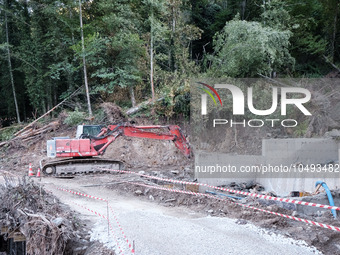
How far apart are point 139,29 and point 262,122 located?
981 cm

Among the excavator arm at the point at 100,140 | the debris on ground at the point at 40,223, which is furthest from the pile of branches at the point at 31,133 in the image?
the debris on ground at the point at 40,223

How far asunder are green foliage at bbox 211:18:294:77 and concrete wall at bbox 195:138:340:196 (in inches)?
236

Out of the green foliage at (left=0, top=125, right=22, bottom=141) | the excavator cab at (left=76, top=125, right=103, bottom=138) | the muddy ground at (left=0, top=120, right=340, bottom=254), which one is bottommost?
the muddy ground at (left=0, top=120, right=340, bottom=254)

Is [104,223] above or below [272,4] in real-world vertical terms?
below

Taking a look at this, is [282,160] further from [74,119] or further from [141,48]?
[74,119]

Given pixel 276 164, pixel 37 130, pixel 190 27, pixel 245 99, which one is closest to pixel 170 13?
pixel 190 27

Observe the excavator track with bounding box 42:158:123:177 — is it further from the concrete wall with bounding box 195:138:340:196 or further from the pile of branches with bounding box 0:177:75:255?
the pile of branches with bounding box 0:177:75:255

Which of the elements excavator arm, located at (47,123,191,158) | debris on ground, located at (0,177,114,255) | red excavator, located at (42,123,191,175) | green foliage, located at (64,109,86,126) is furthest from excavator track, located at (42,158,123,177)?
green foliage, located at (64,109,86,126)

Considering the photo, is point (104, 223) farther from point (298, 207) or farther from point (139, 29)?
point (139, 29)

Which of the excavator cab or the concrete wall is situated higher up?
the excavator cab

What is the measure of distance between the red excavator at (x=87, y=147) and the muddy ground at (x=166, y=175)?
849mm

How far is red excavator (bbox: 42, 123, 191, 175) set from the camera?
1154 cm

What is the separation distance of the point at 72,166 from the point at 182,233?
24.0 feet

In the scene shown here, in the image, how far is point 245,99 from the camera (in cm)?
1839
